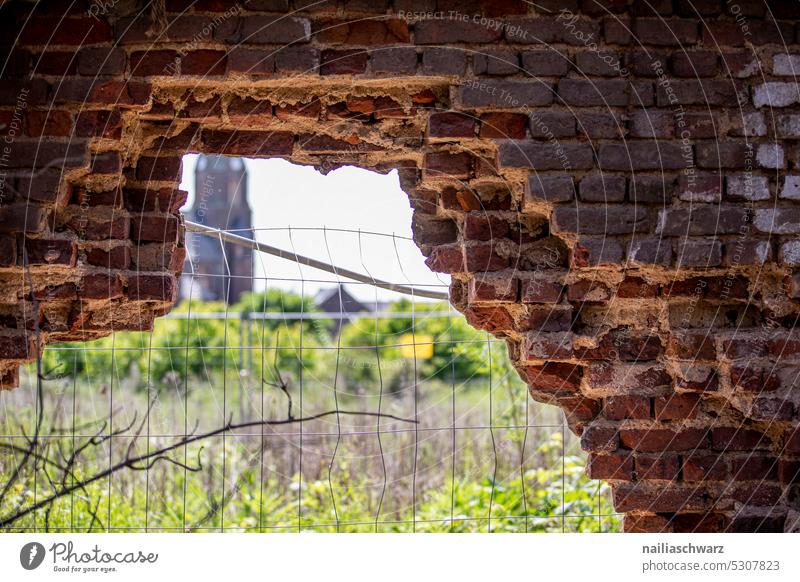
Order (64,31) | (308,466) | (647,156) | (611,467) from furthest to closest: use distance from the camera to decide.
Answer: (308,466)
(611,467)
(647,156)
(64,31)

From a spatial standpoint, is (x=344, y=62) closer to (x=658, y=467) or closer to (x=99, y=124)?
(x=99, y=124)

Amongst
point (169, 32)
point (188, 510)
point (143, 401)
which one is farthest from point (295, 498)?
point (169, 32)

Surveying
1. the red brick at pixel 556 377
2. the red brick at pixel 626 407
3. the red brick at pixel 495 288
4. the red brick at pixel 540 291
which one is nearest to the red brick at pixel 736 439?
the red brick at pixel 626 407

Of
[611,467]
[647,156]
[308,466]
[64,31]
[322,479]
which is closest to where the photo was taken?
[64,31]

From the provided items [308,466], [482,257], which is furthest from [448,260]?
[308,466]

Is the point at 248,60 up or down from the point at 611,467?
up

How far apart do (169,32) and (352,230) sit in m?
1.10

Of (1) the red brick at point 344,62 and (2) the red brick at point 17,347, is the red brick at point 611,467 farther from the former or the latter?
(2) the red brick at point 17,347

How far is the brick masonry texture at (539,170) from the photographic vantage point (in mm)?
2535

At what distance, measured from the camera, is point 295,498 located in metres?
5.23
